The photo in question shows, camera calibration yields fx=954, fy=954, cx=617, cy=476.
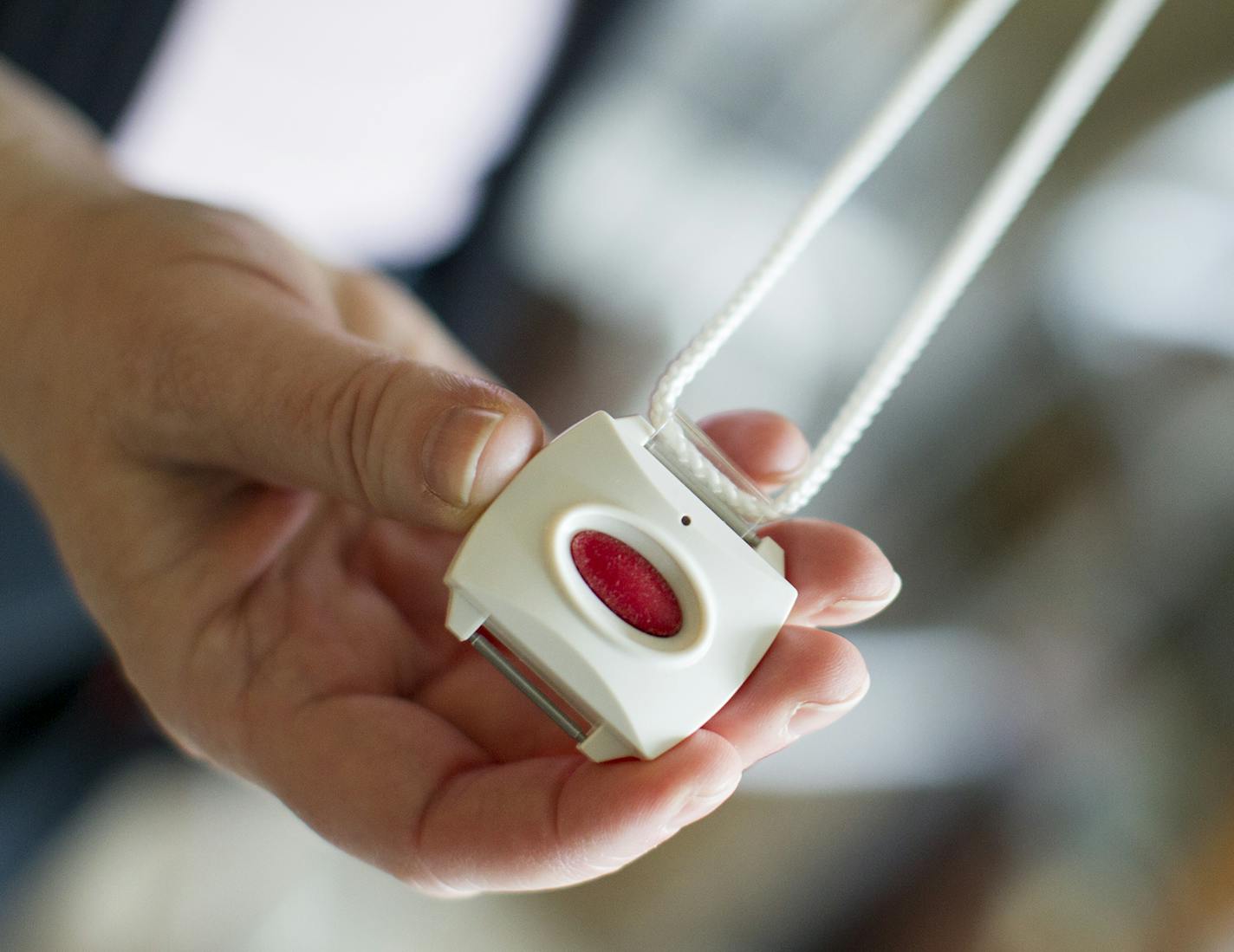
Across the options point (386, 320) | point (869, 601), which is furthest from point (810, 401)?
point (869, 601)

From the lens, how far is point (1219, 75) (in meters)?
0.70

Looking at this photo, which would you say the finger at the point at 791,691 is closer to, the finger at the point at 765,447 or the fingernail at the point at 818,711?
the fingernail at the point at 818,711

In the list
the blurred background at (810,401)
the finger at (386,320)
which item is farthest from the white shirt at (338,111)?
the finger at (386,320)

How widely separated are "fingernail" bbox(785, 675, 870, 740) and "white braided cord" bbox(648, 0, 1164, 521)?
8cm

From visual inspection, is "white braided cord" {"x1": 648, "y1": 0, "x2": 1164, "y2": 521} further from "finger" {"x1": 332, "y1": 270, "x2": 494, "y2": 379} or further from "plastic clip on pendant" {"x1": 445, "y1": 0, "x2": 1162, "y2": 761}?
"finger" {"x1": 332, "y1": 270, "x2": 494, "y2": 379}

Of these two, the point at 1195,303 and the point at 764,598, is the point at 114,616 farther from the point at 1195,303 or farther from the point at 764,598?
the point at 1195,303

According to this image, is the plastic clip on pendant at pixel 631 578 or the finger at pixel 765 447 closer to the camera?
the plastic clip on pendant at pixel 631 578

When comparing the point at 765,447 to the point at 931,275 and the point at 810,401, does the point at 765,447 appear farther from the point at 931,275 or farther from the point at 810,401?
the point at 810,401

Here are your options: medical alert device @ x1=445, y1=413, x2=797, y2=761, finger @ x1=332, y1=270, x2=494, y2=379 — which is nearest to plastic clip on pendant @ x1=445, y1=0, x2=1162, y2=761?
medical alert device @ x1=445, y1=413, x2=797, y2=761

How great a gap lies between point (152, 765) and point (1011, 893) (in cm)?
80

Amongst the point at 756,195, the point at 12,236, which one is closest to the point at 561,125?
the point at 756,195

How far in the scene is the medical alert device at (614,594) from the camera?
0.33 meters

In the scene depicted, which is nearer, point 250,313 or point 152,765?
point 250,313

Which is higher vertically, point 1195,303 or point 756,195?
point 1195,303
